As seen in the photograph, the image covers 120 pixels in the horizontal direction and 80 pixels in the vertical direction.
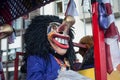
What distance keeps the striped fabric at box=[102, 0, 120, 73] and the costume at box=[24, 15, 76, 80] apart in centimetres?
31

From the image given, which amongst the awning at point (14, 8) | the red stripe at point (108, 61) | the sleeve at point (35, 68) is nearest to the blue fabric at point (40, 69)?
the sleeve at point (35, 68)

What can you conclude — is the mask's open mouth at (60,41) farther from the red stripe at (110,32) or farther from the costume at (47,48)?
the red stripe at (110,32)

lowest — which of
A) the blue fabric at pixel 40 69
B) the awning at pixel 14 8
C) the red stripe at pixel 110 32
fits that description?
the blue fabric at pixel 40 69

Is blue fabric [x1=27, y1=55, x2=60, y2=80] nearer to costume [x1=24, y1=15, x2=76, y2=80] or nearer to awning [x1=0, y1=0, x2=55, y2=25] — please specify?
costume [x1=24, y1=15, x2=76, y2=80]

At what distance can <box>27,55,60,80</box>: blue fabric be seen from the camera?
60.9 inches

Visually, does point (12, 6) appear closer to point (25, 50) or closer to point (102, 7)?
point (25, 50)

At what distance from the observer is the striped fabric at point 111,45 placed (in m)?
1.18

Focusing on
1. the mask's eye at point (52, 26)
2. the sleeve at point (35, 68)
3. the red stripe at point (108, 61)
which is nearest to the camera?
the red stripe at point (108, 61)

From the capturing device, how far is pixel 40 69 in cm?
158

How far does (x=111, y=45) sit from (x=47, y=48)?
595 mm

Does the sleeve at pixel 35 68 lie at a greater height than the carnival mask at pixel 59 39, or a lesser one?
lesser

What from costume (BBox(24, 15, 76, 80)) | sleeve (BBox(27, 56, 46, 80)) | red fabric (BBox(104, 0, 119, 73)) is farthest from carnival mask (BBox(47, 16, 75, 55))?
red fabric (BBox(104, 0, 119, 73))

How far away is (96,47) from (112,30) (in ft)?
0.36

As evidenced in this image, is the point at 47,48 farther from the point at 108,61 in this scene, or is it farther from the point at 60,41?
the point at 108,61
